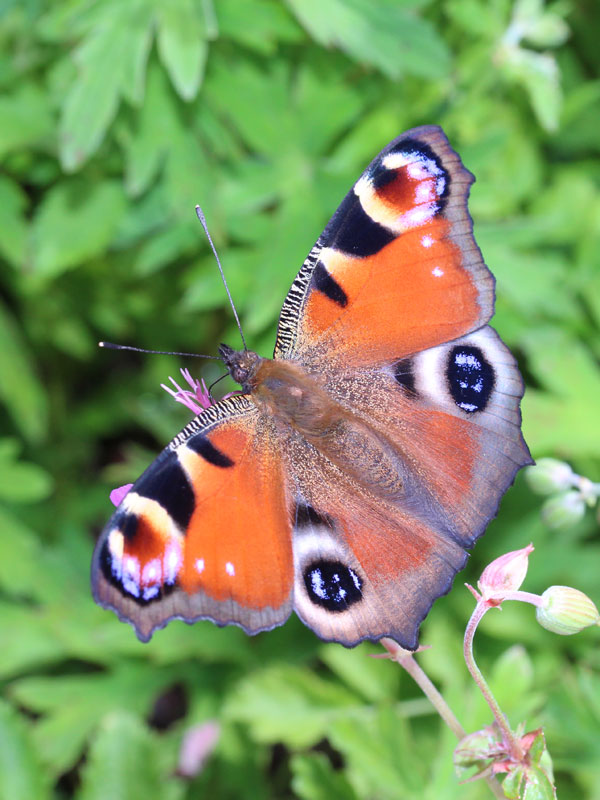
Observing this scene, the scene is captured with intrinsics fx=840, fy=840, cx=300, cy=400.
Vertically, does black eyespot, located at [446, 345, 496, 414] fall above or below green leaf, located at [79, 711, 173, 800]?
above

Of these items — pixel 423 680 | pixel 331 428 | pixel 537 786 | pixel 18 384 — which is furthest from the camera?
pixel 18 384

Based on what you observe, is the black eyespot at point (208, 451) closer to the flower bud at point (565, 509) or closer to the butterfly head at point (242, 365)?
the butterfly head at point (242, 365)

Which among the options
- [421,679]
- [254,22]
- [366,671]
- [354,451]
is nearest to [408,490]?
[354,451]

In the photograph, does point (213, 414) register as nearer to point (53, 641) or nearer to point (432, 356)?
point (432, 356)

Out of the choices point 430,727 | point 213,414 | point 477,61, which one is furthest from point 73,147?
point 430,727

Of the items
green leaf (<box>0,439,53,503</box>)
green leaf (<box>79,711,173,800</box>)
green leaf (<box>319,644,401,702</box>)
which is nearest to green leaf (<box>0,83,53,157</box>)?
green leaf (<box>0,439,53,503</box>)

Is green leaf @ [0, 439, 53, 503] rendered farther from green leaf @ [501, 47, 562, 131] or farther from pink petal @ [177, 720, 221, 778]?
green leaf @ [501, 47, 562, 131]

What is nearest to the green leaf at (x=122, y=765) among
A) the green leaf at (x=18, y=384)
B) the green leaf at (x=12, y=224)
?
the green leaf at (x=18, y=384)

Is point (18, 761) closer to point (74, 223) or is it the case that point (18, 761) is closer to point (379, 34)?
point (74, 223)

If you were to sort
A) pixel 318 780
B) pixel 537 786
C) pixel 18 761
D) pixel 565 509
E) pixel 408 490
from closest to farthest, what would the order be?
pixel 537 786 → pixel 408 490 → pixel 565 509 → pixel 318 780 → pixel 18 761
